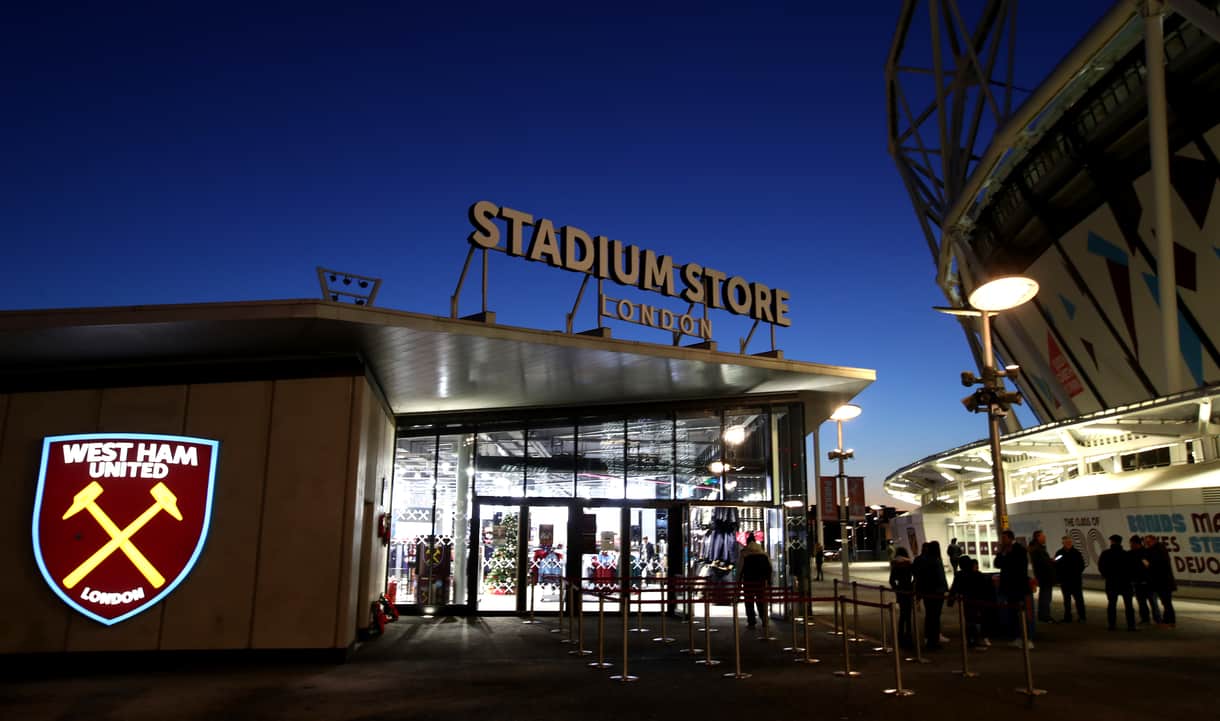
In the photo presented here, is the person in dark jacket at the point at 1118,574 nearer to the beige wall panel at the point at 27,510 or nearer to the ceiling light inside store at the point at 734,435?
the ceiling light inside store at the point at 734,435

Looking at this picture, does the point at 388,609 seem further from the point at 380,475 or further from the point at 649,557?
the point at 649,557

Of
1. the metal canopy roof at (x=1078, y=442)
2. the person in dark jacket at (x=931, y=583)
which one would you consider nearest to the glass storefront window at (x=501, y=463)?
the person in dark jacket at (x=931, y=583)

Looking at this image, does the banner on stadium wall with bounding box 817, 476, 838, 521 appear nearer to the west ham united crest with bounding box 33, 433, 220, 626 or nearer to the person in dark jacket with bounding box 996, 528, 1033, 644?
the person in dark jacket with bounding box 996, 528, 1033, 644

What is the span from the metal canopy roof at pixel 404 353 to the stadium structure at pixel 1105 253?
6.49 meters

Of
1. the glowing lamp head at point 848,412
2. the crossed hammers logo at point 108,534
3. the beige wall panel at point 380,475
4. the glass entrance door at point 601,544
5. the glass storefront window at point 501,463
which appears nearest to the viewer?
the crossed hammers logo at point 108,534

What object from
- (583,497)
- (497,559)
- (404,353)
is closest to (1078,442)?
(583,497)

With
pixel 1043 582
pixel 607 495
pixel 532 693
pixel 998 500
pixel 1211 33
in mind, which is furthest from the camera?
pixel 607 495

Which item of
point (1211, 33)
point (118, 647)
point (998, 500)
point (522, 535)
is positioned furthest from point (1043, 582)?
point (118, 647)

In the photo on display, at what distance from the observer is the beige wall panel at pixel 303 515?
1271cm

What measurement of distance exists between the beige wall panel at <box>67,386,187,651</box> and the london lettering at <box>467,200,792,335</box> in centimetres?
574

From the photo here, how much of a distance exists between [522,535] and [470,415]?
10.5ft

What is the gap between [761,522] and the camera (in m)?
20.9

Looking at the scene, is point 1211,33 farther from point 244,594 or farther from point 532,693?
point 244,594

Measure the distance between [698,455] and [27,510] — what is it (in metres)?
13.8
